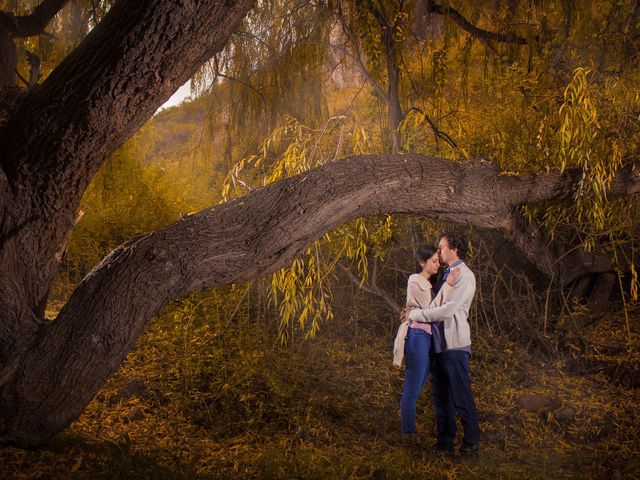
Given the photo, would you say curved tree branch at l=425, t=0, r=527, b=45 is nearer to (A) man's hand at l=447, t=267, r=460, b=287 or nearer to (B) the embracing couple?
(B) the embracing couple

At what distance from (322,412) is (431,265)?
139cm

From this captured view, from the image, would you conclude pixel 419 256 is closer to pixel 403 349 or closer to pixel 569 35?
pixel 403 349

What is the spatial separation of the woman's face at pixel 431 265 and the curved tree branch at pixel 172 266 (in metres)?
0.37

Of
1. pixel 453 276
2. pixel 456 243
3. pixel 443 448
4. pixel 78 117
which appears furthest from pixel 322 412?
pixel 78 117

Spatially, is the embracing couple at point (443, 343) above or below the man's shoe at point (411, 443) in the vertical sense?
above

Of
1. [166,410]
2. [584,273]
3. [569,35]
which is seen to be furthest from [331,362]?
[569,35]

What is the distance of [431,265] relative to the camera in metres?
3.56

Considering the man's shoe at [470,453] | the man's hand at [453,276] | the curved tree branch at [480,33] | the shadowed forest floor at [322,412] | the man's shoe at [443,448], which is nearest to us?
the shadowed forest floor at [322,412]

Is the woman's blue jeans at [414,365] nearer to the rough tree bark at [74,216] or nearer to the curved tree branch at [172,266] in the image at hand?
the curved tree branch at [172,266]

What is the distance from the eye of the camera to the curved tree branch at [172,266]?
2683 millimetres

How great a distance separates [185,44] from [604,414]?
370cm

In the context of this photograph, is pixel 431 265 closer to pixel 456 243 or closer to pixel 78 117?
pixel 456 243

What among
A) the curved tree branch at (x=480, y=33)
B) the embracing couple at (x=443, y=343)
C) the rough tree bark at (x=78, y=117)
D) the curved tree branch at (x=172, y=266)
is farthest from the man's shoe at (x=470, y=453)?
the curved tree branch at (x=480, y=33)

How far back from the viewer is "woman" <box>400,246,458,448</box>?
3475 millimetres
